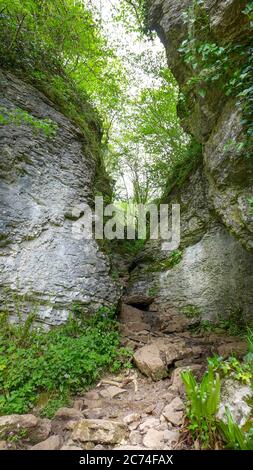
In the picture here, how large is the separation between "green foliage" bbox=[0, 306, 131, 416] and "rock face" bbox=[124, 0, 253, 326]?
176 centimetres

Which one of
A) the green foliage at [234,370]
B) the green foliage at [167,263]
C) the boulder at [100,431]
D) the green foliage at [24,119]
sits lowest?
the boulder at [100,431]

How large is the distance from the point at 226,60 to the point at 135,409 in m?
5.09

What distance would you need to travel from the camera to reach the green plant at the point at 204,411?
104 inches

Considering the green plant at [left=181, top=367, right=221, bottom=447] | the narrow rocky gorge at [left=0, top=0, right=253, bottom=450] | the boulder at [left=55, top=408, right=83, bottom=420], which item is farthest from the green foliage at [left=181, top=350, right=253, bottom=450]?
the boulder at [left=55, top=408, right=83, bottom=420]

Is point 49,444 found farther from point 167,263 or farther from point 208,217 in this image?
point 208,217

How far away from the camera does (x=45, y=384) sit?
359 cm

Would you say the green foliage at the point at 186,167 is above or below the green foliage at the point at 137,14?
below

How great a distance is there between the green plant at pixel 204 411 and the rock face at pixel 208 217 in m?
2.43

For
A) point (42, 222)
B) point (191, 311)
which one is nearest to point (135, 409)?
point (191, 311)

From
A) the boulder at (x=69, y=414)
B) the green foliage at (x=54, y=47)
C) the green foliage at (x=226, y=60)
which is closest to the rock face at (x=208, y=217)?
the green foliage at (x=226, y=60)

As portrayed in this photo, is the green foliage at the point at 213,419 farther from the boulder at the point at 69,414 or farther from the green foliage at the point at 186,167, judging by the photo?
the green foliage at the point at 186,167

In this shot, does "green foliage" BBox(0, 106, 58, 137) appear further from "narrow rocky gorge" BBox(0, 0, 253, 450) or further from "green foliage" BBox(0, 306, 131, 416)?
"green foliage" BBox(0, 306, 131, 416)

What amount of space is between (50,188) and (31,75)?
11.1 feet
